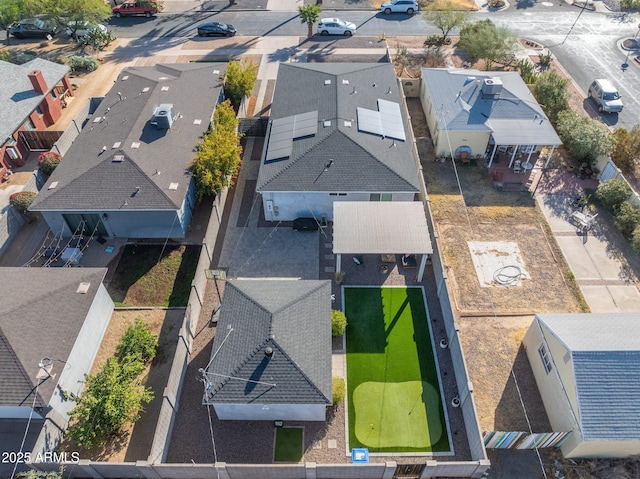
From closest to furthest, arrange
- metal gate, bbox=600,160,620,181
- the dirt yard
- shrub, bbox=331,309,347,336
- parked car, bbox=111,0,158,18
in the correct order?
the dirt yard < shrub, bbox=331,309,347,336 < metal gate, bbox=600,160,620,181 < parked car, bbox=111,0,158,18

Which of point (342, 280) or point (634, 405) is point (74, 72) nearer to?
point (342, 280)

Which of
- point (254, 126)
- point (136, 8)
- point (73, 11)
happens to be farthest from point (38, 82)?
point (136, 8)

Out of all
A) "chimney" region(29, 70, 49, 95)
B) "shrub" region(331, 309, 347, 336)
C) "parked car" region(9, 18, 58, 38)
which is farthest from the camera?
"parked car" region(9, 18, 58, 38)

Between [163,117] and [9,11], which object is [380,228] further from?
[9,11]

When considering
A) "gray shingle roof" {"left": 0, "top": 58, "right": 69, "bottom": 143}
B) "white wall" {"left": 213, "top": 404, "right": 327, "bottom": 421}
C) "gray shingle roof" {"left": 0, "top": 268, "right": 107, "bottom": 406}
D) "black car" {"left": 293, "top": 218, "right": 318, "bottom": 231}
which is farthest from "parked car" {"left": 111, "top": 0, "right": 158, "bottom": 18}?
"white wall" {"left": 213, "top": 404, "right": 327, "bottom": 421}

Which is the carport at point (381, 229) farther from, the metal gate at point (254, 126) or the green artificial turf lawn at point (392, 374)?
the metal gate at point (254, 126)

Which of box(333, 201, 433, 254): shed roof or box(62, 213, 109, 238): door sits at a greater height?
box(333, 201, 433, 254): shed roof

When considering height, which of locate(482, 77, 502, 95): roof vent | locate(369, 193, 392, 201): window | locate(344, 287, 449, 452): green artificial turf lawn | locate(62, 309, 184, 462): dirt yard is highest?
locate(482, 77, 502, 95): roof vent

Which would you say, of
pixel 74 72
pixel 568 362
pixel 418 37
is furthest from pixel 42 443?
pixel 418 37

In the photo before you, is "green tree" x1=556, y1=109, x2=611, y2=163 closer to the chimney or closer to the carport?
the carport
